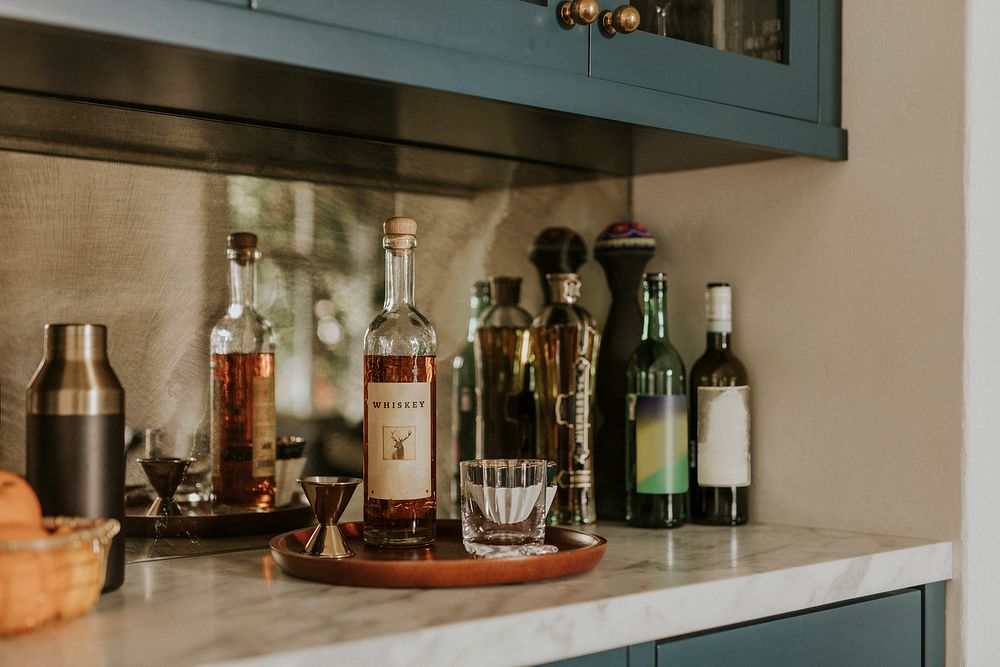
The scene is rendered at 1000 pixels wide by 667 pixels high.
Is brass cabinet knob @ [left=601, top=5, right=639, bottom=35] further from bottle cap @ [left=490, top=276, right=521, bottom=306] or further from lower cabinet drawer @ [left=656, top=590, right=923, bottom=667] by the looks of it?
lower cabinet drawer @ [left=656, top=590, right=923, bottom=667]

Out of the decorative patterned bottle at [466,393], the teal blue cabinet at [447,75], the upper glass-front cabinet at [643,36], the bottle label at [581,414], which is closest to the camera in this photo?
the teal blue cabinet at [447,75]

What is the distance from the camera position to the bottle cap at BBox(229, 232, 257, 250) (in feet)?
4.55

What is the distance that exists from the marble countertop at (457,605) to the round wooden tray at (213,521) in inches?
0.6

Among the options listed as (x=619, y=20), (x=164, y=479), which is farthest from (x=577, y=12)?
(x=164, y=479)

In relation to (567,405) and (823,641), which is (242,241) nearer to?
(567,405)

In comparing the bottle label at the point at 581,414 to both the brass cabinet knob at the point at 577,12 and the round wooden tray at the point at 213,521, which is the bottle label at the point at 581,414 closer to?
the round wooden tray at the point at 213,521


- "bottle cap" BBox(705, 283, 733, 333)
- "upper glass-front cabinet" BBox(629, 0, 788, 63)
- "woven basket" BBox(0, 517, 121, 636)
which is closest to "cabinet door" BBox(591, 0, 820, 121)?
"upper glass-front cabinet" BBox(629, 0, 788, 63)

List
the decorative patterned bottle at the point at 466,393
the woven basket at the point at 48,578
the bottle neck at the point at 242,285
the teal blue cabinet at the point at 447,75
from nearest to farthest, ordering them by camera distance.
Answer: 1. the woven basket at the point at 48,578
2. the teal blue cabinet at the point at 447,75
3. the bottle neck at the point at 242,285
4. the decorative patterned bottle at the point at 466,393

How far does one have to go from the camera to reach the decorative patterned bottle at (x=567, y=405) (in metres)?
1.49

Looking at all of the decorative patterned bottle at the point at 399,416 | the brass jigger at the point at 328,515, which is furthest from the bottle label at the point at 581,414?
the brass jigger at the point at 328,515

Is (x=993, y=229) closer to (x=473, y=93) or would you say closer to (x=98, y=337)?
(x=473, y=93)

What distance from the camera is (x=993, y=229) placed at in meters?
1.39

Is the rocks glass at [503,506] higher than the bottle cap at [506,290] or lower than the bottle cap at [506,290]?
lower

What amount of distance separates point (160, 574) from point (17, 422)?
0.78ft
